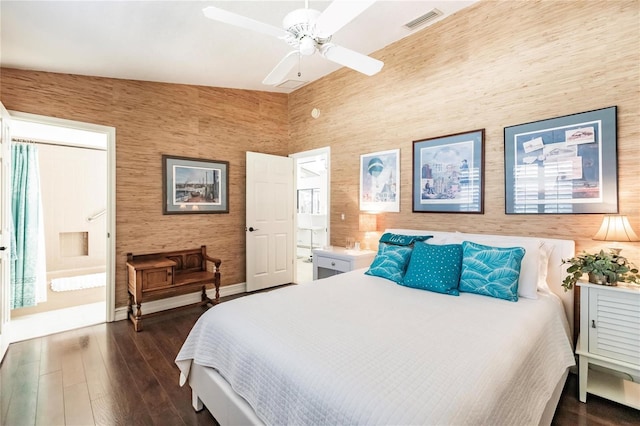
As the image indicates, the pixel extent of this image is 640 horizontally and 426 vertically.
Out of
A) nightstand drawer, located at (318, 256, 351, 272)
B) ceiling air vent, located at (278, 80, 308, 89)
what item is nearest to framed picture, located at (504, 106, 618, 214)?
nightstand drawer, located at (318, 256, 351, 272)

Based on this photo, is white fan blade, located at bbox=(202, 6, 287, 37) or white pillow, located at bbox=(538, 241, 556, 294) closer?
white fan blade, located at bbox=(202, 6, 287, 37)

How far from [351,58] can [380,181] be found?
183cm

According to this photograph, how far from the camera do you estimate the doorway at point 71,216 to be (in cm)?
427

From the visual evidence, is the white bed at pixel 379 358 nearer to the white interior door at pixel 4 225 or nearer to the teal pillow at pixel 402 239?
the teal pillow at pixel 402 239

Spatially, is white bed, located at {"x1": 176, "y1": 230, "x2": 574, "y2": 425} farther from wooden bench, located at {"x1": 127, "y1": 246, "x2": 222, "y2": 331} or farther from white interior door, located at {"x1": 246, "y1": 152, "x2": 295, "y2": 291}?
white interior door, located at {"x1": 246, "y1": 152, "x2": 295, "y2": 291}

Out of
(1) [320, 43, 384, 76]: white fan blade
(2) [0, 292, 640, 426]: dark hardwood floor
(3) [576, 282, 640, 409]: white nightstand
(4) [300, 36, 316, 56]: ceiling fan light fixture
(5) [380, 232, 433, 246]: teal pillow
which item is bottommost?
(2) [0, 292, 640, 426]: dark hardwood floor

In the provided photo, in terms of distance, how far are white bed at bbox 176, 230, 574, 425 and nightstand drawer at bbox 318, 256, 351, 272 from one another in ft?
3.97

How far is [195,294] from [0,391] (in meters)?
2.07

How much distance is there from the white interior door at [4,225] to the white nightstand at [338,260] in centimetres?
301

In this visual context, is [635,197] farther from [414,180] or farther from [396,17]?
[396,17]

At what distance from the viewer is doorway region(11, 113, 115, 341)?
4273 millimetres

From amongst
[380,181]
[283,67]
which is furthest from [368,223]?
[283,67]

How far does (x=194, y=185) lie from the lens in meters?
4.09

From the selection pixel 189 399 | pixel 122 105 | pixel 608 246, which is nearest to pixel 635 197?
pixel 608 246
